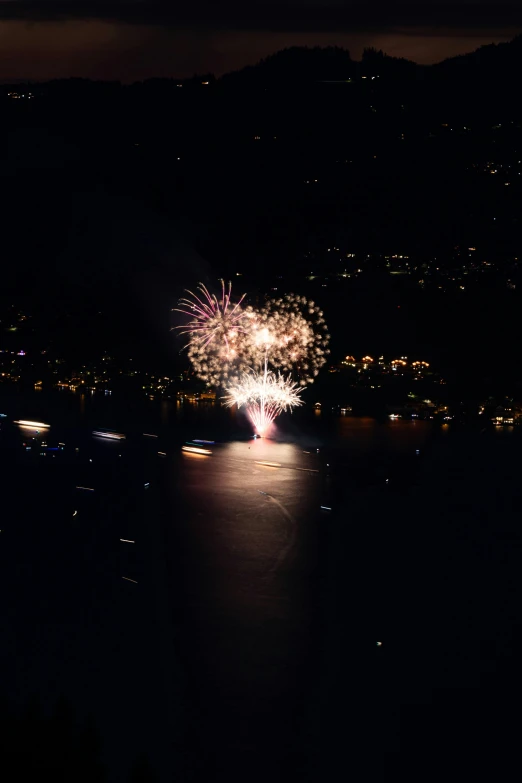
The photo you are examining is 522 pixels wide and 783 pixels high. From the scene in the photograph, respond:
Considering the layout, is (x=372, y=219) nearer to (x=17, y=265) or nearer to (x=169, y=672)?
(x=17, y=265)

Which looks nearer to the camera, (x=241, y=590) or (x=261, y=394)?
(x=241, y=590)

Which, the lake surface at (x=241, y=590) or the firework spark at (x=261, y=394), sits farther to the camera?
the firework spark at (x=261, y=394)

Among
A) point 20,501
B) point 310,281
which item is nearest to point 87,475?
point 20,501

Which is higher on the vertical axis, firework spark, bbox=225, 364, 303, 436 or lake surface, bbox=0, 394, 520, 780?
firework spark, bbox=225, 364, 303, 436

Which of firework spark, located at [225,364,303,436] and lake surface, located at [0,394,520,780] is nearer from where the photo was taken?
lake surface, located at [0,394,520,780]
